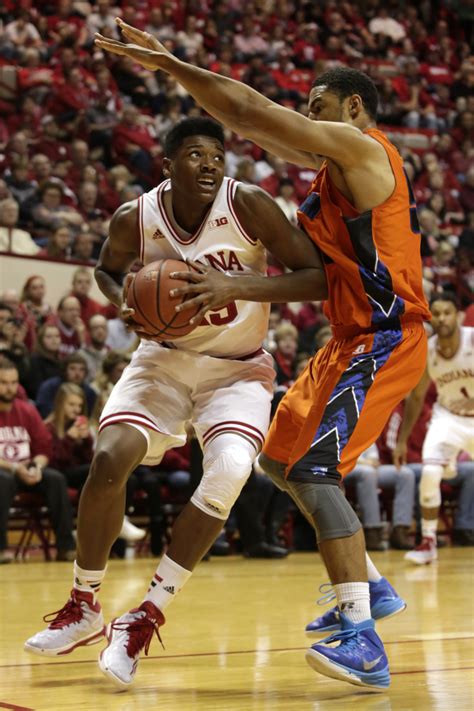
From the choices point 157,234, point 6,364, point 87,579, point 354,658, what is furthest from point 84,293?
point 354,658

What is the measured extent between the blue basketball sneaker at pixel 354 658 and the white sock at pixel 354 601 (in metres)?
0.02

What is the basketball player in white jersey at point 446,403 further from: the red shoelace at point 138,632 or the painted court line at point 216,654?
the red shoelace at point 138,632

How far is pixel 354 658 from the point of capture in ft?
11.3

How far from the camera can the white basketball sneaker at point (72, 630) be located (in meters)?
3.94

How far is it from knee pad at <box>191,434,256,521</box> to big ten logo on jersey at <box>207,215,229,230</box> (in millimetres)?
769

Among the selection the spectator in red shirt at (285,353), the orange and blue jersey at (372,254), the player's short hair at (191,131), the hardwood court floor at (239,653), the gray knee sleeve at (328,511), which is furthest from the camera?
the spectator in red shirt at (285,353)

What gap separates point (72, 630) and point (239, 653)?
68cm

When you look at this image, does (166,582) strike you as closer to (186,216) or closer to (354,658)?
(354,658)

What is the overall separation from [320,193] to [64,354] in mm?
6192

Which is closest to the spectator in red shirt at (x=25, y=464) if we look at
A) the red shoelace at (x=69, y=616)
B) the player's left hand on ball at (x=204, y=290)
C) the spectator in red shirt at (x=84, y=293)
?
the spectator in red shirt at (x=84, y=293)

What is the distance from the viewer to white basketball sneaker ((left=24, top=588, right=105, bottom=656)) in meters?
3.94

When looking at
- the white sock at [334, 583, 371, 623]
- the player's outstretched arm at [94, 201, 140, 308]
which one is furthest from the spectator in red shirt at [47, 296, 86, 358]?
the white sock at [334, 583, 371, 623]

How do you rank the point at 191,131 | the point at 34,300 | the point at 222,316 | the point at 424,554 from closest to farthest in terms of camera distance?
1. the point at 191,131
2. the point at 222,316
3. the point at 424,554
4. the point at 34,300

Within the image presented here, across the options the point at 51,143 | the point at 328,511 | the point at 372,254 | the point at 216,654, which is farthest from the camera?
the point at 51,143
